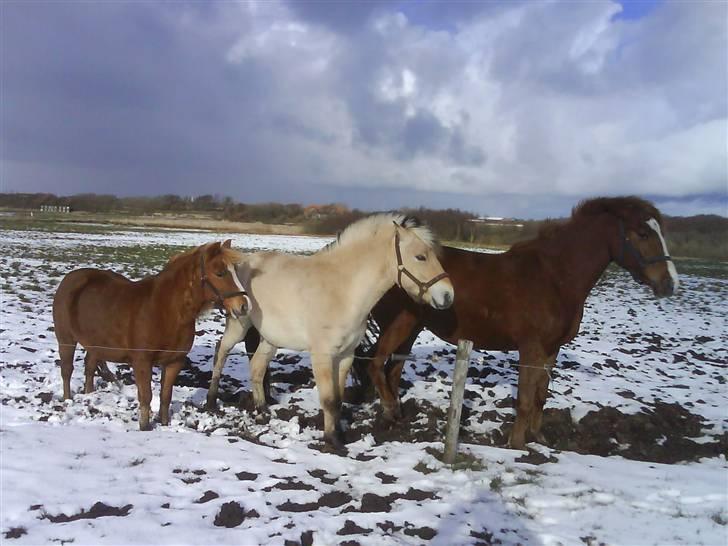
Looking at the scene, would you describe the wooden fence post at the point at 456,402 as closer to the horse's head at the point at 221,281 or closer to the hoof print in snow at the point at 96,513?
the horse's head at the point at 221,281

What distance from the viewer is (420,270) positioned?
477 cm

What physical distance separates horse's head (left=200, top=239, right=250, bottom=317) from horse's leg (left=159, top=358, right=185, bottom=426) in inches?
33.7

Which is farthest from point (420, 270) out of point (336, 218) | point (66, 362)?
point (336, 218)

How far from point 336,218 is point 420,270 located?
37726 mm

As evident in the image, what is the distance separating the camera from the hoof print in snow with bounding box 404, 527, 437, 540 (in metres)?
3.33

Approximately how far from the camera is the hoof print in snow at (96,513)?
3.22 meters

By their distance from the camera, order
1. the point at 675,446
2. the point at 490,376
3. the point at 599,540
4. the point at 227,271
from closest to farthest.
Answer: the point at 599,540
the point at 227,271
the point at 675,446
the point at 490,376

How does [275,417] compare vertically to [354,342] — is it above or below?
below

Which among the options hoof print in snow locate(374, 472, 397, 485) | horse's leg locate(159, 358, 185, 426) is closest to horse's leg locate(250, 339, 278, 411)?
horse's leg locate(159, 358, 185, 426)

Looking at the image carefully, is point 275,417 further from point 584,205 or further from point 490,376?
point 584,205

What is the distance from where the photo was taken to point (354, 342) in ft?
16.9

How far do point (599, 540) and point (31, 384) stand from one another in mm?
6100

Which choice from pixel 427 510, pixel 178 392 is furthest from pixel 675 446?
pixel 178 392

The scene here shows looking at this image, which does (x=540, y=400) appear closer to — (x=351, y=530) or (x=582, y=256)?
(x=582, y=256)
